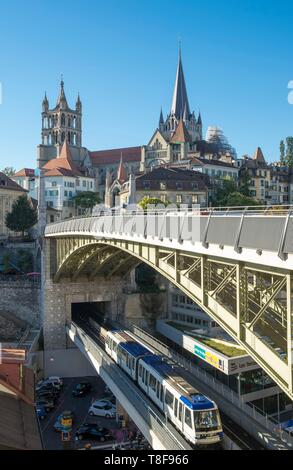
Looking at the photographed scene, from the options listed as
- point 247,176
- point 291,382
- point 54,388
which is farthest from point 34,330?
point 247,176

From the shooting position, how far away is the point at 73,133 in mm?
123438

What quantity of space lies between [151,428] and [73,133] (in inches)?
4358

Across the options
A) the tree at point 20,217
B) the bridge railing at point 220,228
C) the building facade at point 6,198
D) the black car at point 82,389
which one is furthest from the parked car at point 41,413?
the building facade at point 6,198

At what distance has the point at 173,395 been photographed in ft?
70.2

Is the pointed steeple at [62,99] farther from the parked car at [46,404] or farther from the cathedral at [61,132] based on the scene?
the parked car at [46,404]

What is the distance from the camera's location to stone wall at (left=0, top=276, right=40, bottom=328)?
165ft

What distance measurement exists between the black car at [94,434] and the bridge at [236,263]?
1288 cm

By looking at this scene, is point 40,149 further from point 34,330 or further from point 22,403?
point 22,403

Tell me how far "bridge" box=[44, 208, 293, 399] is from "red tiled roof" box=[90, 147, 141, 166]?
91429mm

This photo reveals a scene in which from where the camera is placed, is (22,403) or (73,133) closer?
(22,403)

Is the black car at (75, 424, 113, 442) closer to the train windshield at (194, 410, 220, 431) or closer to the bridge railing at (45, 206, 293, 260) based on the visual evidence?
the train windshield at (194, 410, 220, 431)

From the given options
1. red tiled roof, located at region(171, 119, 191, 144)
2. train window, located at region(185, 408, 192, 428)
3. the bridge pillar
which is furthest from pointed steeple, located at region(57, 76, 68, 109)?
train window, located at region(185, 408, 192, 428)

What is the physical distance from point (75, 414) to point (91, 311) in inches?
768

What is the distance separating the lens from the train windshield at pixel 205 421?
19078 millimetres
